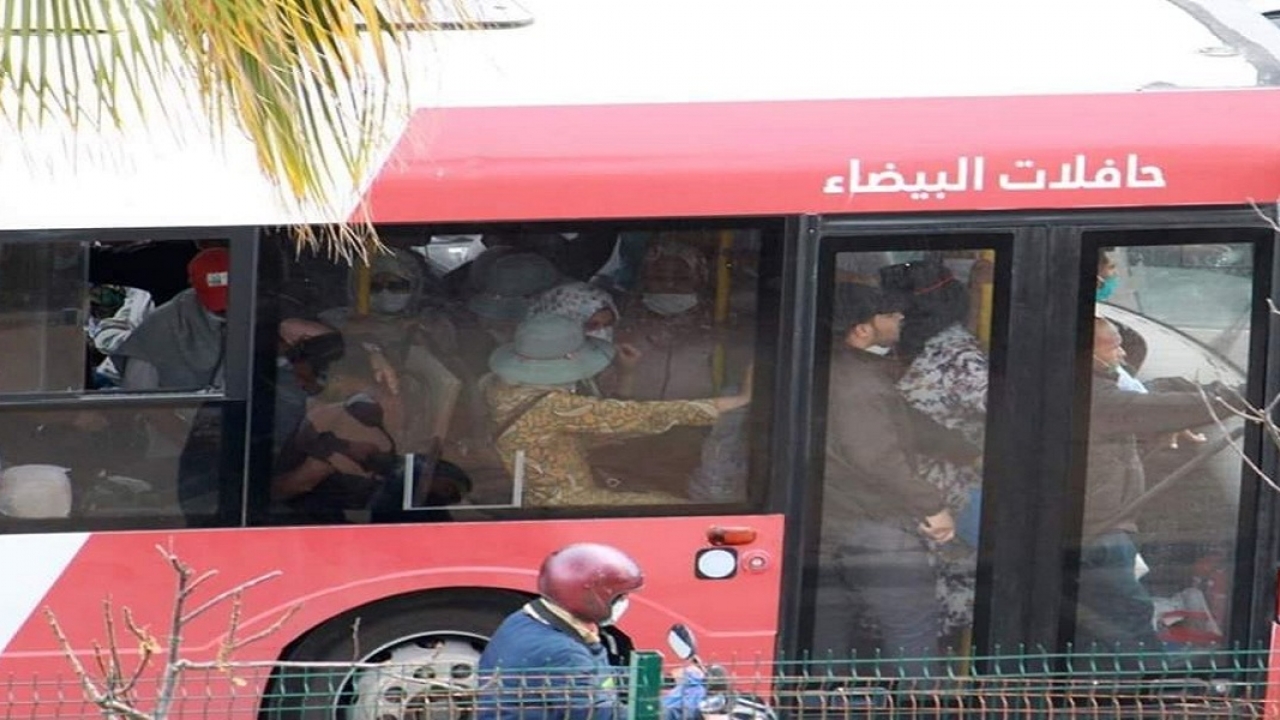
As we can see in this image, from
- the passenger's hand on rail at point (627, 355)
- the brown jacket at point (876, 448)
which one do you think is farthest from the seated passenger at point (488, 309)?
the brown jacket at point (876, 448)

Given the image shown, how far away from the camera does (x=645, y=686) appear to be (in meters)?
5.48

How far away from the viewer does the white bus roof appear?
7289mm

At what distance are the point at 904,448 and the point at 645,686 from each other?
241cm

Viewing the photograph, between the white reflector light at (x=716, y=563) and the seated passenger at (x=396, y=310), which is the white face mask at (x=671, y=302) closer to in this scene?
the seated passenger at (x=396, y=310)

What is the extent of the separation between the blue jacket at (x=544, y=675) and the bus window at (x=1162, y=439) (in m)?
2.09

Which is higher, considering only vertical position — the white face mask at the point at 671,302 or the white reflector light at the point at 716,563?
the white face mask at the point at 671,302

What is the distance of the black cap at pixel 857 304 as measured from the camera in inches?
298

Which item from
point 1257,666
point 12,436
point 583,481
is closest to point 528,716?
point 583,481

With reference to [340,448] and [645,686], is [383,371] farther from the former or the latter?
[645,686]

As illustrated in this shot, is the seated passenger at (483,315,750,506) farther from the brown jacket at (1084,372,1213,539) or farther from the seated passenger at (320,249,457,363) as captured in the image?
the brown jacket at (1084,372,1213,539)

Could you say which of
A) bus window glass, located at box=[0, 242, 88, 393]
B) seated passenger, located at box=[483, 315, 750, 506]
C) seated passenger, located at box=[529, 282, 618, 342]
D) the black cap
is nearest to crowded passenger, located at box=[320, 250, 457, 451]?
seated passenger, located at box=[483, 315, 750, 506]

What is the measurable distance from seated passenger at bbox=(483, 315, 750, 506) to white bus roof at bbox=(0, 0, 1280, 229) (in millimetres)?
790

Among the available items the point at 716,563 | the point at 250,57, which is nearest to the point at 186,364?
the point at 716,563

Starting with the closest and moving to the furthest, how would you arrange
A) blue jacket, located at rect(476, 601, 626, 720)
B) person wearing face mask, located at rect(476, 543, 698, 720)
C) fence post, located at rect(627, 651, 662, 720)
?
1. fence post, located at rect(627, 651, 662, 720)
2. blue jacket, located at rect(476, 601, 626, 720)
3. person wearing face mask, located at rect(476, 543, 698, 720)
